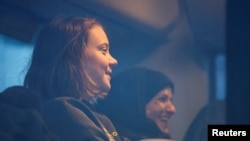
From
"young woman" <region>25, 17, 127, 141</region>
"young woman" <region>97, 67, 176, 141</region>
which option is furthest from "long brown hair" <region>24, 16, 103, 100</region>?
"young woman" <region>97, 67, 176, 141</region>

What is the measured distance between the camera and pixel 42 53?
188 cm

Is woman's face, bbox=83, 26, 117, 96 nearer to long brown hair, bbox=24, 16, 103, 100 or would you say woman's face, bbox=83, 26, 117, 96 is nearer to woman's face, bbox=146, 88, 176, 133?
long brown hair, bbox=24, 16, 103, 100

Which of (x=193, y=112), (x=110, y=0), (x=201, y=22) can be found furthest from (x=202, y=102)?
(x=110, y=0)

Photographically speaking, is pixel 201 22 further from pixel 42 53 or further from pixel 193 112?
pixel 42 53

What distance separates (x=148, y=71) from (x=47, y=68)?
42 cm

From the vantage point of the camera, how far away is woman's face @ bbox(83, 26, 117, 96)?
187cm

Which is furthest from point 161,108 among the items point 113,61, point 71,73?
point 71,73

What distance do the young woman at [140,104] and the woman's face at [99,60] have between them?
1.7 inches

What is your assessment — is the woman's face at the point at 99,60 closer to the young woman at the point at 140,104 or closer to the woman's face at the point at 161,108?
the young woman at the point at 140,104

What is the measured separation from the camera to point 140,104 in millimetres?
1890

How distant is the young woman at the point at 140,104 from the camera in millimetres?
1868

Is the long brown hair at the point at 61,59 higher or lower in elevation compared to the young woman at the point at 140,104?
higher

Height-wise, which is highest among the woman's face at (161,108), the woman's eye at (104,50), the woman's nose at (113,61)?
the woman's eye at (104,50)

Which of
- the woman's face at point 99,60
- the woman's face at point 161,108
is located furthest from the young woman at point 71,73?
the woman's face at point 161,108
